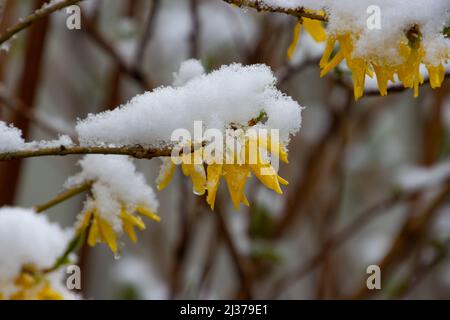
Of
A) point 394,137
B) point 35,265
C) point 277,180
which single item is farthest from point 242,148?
point 394,137

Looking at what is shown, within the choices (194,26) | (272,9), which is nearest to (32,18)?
(272,9)

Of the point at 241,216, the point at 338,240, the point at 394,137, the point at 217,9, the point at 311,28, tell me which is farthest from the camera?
the point at 394,137

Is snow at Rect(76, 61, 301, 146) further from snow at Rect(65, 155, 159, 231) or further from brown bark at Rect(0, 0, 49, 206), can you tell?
brown bark at Rect(0, 0, 49, 206)

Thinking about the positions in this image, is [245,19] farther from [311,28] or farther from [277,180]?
[277,180]

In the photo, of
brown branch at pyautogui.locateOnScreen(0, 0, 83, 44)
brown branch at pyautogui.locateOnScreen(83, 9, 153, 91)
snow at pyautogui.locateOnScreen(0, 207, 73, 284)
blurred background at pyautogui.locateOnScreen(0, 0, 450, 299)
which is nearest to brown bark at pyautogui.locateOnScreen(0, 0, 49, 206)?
blurred background at pyautogui.locateOnScreen(0, 0, 450, 299)

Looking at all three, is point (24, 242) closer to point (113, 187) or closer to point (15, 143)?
point (113, 187)
